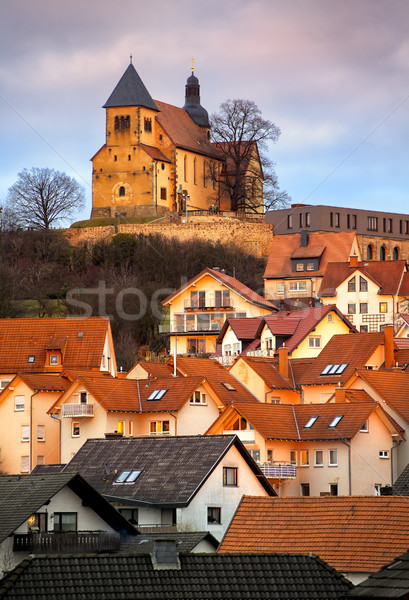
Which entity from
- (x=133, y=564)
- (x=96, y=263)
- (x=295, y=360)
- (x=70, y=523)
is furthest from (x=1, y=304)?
(x=133, y=564)

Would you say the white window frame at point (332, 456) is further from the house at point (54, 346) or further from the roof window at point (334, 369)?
the house at point (54, 346)

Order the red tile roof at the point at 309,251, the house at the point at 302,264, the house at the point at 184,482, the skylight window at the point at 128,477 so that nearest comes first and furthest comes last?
the house at the point at 184,482
the skylight window at the point at 128,477
the house at the point at 302,264
the red tile roof at the point at 309,251

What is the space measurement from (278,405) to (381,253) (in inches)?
2540

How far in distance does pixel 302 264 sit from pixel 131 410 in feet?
153

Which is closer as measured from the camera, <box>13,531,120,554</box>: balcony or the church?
<box>13,531,120,554</box>: balcony

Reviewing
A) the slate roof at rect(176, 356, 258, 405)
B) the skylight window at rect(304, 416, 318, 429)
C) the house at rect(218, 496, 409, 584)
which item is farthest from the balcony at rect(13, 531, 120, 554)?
the slate roof at rect(176, 356, 258, 405)

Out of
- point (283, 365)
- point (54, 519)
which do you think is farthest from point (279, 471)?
point (54, 519)

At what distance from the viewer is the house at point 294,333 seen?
7025cm

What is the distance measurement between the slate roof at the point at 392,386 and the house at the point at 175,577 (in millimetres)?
29581

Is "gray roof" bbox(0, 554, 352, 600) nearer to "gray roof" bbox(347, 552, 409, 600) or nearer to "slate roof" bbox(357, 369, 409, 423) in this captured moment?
"gray roof" bbox(347, 552, 409, 600)

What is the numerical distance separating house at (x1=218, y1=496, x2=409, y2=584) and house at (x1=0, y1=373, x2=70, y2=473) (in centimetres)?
2816

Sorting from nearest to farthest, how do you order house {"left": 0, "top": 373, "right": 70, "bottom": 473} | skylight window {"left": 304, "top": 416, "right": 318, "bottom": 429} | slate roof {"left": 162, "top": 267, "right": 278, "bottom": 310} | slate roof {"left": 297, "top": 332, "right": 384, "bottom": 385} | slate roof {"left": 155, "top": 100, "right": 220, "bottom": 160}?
1. skylight window {"left": 304, "top": 416, "right": 318, "bottom": 429}
2. house {"left": 0, "top": 373, "right": 70, "bottom": 473}
3. slate roof {"left": 297, "top": 332, "right": 384, "bottom": 385}
4. slate roof {"left": 162, "top": 267, "right": 278, "bottom": 310}
5. slate roof {"left": 155, "top": 100, "right": 220, "bottom": 160}

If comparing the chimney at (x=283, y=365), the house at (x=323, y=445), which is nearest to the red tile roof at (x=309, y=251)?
the chimney at (x=283, y=365)

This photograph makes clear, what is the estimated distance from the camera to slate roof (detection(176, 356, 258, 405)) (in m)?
57.6
